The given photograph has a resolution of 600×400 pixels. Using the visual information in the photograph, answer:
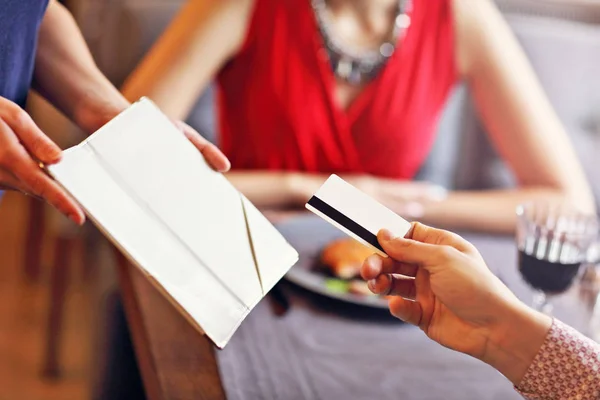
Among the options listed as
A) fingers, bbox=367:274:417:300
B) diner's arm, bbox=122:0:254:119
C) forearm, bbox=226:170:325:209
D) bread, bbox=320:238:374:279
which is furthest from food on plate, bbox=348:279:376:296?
diner's arm, bbox=122:0:254:119

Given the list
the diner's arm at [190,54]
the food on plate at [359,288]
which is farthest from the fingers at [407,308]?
the diner's arm at [190,54]

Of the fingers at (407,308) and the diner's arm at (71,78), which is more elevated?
the fingers at (407,308)

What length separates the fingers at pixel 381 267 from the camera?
0.58m

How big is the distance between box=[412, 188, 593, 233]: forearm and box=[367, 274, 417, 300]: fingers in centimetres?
50

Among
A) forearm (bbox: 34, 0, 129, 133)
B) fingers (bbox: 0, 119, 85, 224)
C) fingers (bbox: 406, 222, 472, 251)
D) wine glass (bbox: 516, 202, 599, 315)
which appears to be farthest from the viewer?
wine glass (bbox: 516, 202, 599, 315)

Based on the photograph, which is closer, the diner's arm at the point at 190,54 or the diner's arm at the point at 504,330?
the diner's arm at the point at 504,330

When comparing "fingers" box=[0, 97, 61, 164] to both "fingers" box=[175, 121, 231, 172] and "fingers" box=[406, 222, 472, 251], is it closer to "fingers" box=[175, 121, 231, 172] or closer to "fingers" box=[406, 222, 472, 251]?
"fingers" box=[175, 121, 231, 172]

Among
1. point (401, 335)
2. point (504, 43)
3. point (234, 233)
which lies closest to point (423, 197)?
point (504, 43)

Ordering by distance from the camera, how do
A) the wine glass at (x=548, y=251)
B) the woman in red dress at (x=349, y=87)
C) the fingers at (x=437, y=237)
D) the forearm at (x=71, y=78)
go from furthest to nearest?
the woman in red dress at (x=349, y=87) → the wine glass at (x=548, y=251) → the forearm at (x=71, y=78) → the fingers at (x=437, y=237)

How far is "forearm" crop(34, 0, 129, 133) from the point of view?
26.8 inches

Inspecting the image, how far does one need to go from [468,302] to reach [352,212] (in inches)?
4.5

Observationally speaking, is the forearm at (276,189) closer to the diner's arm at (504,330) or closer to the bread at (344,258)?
the bread at (344,258)

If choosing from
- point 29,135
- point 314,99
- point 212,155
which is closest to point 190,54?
point 314,99

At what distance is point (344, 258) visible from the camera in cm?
84
